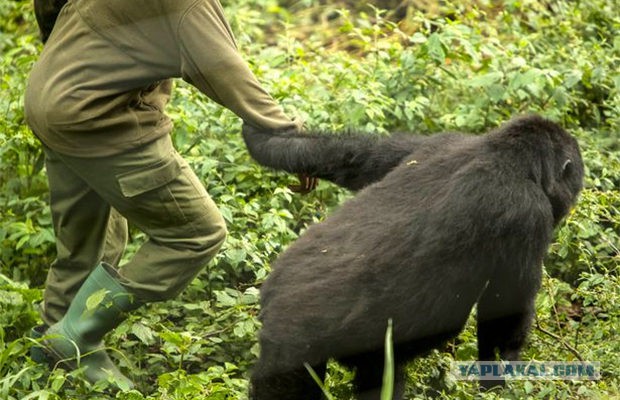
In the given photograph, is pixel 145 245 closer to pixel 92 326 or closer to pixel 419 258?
pixel 92 326

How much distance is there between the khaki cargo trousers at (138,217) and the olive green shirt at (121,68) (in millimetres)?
112

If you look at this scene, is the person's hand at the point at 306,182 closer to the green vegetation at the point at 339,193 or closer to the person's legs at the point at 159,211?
the person's legs at the point at 159,211

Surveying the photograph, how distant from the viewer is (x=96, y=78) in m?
3.90

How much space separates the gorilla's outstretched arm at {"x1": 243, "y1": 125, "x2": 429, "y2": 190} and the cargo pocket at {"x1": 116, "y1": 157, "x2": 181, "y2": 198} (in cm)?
33

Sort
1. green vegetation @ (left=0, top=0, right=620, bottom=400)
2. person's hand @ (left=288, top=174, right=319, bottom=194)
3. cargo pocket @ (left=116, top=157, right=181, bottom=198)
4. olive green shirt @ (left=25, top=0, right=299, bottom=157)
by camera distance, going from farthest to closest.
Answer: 1. green vegetation @ (left=0, top=0, right=620, bottom=400)
2. person's hand @ (left=288, top=174, right=319, bottom=194)
3. cargo pocket @ (left=116, top=157, right=181, bottom=198)
4. olive green shirt @ (left=25, top=0, right=299, bottom=157)

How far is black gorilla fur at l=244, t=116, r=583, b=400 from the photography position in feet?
11.7

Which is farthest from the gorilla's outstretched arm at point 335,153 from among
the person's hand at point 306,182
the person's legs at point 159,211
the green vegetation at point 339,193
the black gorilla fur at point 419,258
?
the green vegetation at point 339,193

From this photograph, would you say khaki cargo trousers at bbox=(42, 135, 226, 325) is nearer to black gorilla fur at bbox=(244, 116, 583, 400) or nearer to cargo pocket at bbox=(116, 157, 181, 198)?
cargo pocket at bbox=(116, 157, 181, 198)

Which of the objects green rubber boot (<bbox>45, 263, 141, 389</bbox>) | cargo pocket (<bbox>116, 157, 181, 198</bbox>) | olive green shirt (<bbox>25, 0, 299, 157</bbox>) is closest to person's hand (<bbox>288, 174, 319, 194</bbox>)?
olive green shirt (<bbox>25, 0, 299, 157</bbox>)

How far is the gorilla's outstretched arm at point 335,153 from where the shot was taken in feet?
13.2

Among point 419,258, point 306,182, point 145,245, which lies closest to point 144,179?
point 145,245

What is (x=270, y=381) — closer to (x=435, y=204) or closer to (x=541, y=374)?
(x=435, y=204)

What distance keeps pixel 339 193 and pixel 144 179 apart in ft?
5.65

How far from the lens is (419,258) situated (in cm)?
355
